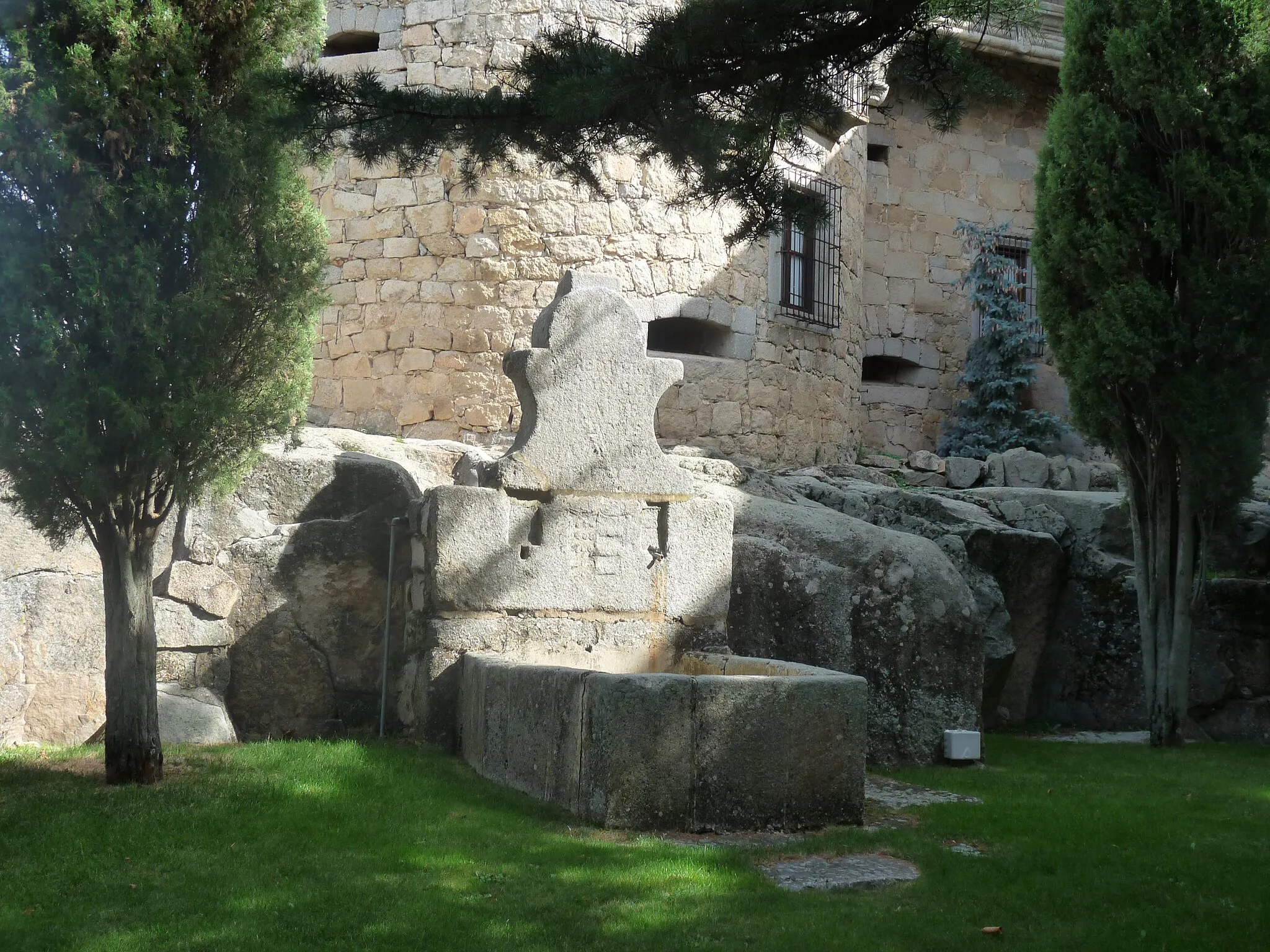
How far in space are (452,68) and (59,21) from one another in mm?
6782

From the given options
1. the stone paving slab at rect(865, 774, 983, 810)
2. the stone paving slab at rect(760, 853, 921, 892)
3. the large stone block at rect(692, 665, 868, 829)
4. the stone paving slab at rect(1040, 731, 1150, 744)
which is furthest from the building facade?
the stone paving slab at rect(760, 853, 921, 892)

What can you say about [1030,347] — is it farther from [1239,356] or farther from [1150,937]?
[1150,937]

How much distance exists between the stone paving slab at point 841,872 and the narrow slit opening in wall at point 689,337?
308 inches

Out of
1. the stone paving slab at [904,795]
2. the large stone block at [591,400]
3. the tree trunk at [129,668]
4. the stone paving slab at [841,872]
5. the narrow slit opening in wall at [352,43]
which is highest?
the narrow slit opening in wall at [352,43]

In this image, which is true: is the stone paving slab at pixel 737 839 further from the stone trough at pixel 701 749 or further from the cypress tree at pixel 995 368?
the cypress tree at pixel 995 368

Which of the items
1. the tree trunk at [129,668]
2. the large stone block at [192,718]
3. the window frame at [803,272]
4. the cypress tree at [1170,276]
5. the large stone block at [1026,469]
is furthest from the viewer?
the window frame at [803,272]

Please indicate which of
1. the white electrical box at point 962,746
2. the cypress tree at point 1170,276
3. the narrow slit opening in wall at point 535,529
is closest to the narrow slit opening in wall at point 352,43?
the cypress tree at point 1170,276

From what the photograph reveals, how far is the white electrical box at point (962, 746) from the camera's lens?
6.67 meters

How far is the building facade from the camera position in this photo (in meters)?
11.2

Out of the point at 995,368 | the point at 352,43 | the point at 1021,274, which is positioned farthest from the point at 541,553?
the point at 1021,274

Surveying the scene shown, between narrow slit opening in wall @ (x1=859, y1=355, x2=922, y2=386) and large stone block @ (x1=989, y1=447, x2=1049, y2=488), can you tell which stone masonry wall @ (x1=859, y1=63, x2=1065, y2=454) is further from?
large stone block @ (x1=989, y1=447, x2=1049, y2=488)

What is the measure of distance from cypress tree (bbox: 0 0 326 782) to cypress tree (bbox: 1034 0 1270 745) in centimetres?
465

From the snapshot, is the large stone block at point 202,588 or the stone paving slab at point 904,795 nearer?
the stone paving slab at point 904,795

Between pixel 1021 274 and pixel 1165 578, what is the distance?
8874mm
